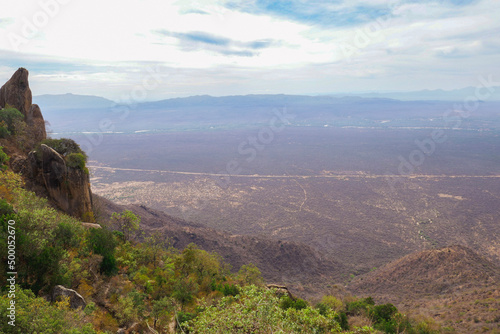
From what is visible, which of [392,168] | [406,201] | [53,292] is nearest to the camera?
[53,292]

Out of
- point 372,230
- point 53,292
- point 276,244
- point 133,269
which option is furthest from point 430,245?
point 53,292

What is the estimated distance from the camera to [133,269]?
2138 cm

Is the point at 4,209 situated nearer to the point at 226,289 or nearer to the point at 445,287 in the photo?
the point at 226,289

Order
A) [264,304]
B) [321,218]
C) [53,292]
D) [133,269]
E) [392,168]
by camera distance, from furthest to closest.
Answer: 1. [392,168]
2. [321,218]
3. [133,269]
4. [53,292]
5. [264,304]

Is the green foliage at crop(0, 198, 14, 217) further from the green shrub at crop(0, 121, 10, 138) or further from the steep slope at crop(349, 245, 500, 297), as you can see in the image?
the steep slope at crop(349, 245, 500, 297)

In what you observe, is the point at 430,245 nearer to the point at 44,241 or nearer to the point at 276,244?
the point at 276,244

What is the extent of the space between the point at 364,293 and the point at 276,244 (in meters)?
15.7

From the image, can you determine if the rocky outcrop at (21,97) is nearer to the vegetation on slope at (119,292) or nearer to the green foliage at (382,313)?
the vegetation on slope at (119,292)

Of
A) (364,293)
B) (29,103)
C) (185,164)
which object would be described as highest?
(29,103)

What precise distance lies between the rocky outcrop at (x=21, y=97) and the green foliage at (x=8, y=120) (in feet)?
5.86

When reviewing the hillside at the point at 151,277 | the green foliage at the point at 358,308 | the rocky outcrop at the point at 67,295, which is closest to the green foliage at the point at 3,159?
the hillside at the point at 151,277

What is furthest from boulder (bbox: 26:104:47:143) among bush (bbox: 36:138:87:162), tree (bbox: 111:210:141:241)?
tree (bbox: 111:210:141:241)

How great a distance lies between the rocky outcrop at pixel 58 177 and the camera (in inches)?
900

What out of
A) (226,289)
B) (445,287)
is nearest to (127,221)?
(226,289)
